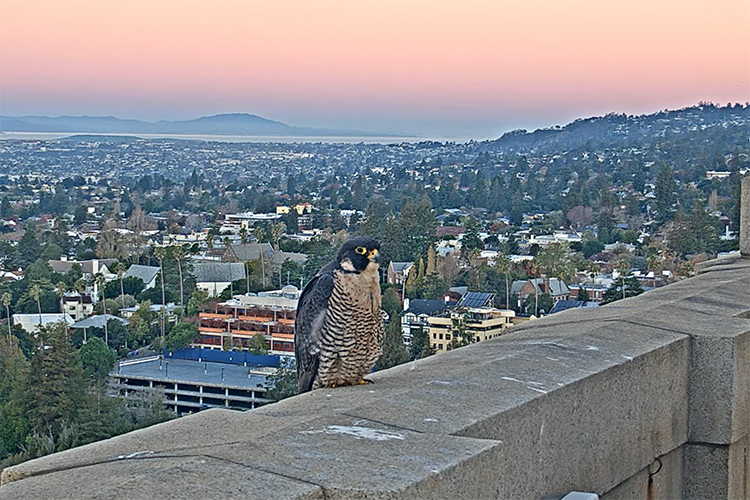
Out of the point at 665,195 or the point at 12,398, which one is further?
the point at 665,195

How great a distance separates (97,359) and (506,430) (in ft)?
Answer: 98.3

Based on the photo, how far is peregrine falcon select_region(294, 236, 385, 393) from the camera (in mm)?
2589

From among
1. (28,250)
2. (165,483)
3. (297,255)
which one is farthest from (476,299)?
(165,483)

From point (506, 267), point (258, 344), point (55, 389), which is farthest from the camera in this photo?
point (506, 267)

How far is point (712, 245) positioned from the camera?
40656 millimetres

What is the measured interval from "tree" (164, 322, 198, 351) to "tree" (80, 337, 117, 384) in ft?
5.63

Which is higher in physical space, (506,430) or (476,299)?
(506,430)

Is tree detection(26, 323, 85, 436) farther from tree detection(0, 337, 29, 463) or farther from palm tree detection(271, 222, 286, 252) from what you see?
palm tree detection(271, 222, 286, 252)

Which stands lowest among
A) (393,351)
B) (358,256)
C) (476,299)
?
(476,299)

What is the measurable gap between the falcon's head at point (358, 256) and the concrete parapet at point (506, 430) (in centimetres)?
34

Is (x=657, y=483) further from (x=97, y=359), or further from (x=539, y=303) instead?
(x=539, y=303)

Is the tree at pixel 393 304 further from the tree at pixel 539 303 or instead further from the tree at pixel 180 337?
the tree at pixel 180 337

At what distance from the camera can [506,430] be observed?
171 centimetres

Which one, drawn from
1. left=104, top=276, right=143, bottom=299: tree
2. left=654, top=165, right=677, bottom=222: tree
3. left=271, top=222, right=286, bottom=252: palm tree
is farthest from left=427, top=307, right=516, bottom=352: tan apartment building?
left=654, top=165, right=677, bottom=222: tree
